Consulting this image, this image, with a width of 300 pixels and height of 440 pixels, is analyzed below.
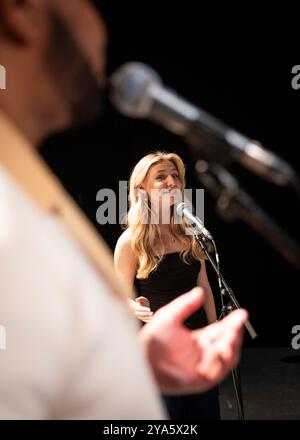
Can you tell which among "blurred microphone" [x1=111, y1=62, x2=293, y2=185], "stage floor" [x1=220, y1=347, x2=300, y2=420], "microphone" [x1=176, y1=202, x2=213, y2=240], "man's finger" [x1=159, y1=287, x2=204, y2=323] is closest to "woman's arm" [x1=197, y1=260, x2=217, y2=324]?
"microphone" [x1=176, y1=202, x2=213, y2=240]

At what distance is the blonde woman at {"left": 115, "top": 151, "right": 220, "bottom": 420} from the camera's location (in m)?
2.34

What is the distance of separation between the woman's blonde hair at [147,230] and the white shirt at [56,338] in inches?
70.4

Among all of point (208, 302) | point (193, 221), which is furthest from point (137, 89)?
point (208, 302)

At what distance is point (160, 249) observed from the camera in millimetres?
2408

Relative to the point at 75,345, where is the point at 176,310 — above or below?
below

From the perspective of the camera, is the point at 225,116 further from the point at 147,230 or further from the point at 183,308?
the point at 183,308

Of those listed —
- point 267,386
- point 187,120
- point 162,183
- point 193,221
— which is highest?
point 187,120

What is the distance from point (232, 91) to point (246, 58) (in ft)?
0.90

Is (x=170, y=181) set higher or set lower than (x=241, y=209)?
lower

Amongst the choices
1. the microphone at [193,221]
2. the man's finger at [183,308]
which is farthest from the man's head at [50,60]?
the microphone at [193,221]

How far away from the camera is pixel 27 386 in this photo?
1.71ft

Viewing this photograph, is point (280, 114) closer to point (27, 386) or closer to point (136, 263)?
point (136, 263)

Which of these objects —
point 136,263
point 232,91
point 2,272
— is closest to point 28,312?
point 2,272

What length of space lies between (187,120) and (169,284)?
1647 mm
